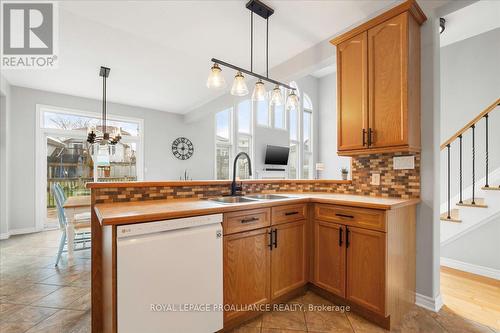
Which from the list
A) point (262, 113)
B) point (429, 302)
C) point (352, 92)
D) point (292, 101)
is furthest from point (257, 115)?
point (429, 302)

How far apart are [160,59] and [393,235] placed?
135 inches

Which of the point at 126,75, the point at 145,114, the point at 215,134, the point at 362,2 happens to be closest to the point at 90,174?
the point at 145,114

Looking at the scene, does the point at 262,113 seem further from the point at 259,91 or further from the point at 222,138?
the point at 259,91

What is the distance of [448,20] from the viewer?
2.01 m

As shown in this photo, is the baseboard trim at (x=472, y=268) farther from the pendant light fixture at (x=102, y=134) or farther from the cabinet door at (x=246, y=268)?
the pendant light fixture at (x=102, y=134)

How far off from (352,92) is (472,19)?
4.77 feet

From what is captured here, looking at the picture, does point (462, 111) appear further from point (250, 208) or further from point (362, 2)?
point (250, 208)

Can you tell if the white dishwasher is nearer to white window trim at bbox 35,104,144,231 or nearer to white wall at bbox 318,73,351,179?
white window trim at bbox 35,104,144,231

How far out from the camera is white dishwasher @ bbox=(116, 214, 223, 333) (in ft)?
3.76

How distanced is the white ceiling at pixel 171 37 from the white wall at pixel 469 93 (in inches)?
80.4

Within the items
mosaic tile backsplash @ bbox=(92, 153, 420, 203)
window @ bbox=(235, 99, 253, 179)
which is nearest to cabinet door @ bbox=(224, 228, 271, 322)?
mosaic tile backsplash @ bbox=(92, 153, 420, 203)

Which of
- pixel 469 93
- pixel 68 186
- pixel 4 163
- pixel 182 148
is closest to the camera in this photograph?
pixel 469 93

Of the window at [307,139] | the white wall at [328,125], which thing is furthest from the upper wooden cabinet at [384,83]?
the window at [307,139]

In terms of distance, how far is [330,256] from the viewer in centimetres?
191
